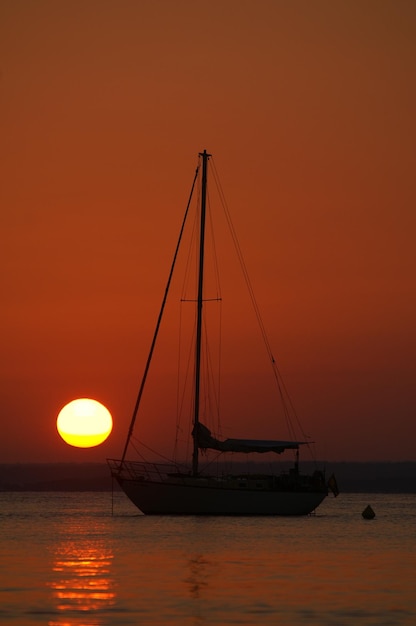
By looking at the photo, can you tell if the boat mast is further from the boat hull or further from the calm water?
the calm water

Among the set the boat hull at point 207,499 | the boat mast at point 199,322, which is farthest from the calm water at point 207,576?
the boat mast at point 199,322

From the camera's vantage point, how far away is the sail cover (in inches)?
2835

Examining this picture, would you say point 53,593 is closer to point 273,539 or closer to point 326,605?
point 326,605

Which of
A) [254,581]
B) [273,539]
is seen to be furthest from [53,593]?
[273,539]

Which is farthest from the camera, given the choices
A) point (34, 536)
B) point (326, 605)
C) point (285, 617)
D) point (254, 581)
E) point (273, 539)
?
point (34, 536)

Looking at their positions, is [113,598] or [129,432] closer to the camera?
[113,598]

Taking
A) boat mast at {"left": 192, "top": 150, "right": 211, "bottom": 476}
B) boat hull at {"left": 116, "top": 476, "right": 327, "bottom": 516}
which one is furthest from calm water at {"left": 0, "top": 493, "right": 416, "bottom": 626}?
boat mast at {"left": 192, "top": 150, "right": 211, "bottom": 476}

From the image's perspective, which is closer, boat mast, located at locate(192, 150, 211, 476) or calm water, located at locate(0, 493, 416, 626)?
calm water, located at locate(0, 493, 416, 626)

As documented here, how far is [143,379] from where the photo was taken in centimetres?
7412

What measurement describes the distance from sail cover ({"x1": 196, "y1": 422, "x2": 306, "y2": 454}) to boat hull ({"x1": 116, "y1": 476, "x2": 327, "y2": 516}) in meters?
2.55

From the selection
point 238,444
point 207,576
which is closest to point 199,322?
point 238,444

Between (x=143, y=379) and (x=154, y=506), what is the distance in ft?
26.0

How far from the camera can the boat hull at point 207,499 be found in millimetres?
71562

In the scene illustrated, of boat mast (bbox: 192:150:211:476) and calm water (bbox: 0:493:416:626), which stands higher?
boat mast (bbox: 192:150:211:476)
